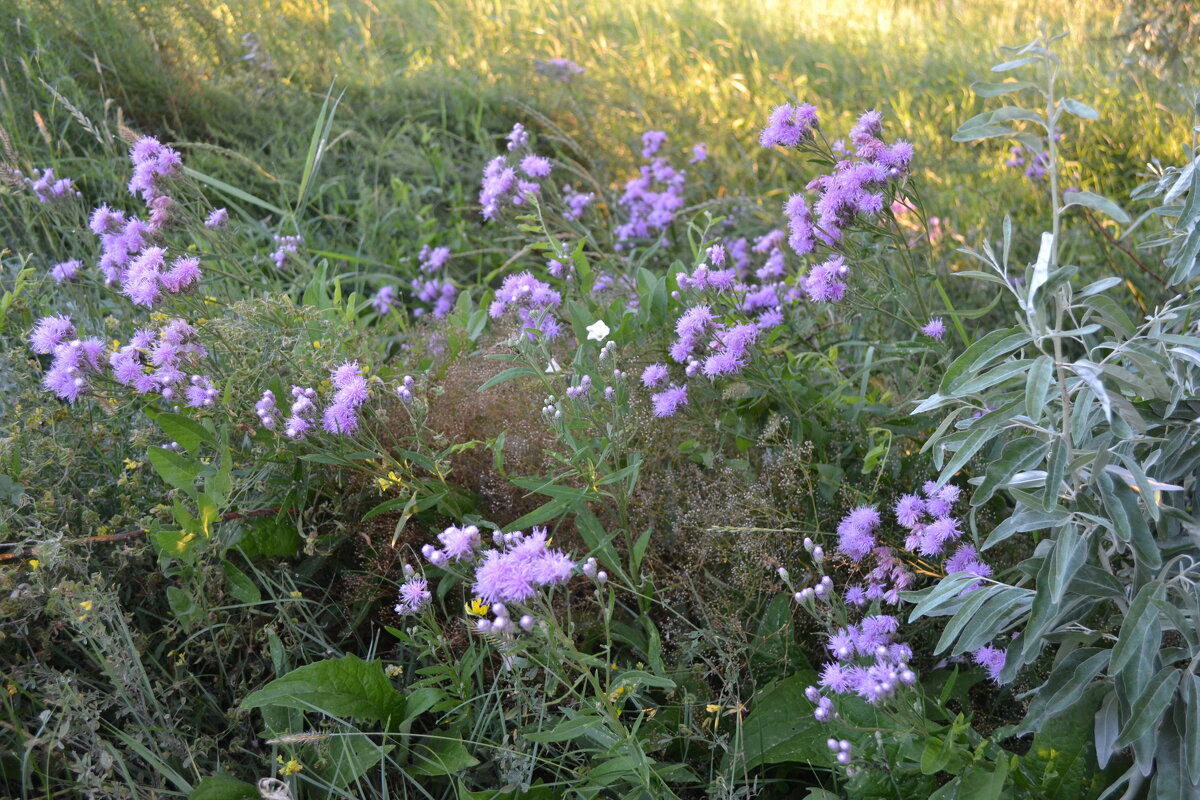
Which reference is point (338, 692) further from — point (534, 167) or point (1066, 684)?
point (534, 167)

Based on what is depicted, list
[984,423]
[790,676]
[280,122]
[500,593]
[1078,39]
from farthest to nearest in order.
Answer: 1. [1078,39]
2. [280,122]
3. [790,676]
4. [984,423]
5. [500,593]

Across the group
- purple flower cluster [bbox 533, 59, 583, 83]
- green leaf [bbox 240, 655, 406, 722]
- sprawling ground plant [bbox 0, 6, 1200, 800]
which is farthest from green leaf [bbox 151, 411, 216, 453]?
purple flower cluster [bbox 533, 59, 583, 83]

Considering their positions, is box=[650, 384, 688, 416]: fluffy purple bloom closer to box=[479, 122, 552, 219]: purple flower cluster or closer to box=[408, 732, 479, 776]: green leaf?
box=[479, 122, 552, 219]: purple flower cluster

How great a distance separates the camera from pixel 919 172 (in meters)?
4.20

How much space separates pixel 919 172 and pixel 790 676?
9.71 ft

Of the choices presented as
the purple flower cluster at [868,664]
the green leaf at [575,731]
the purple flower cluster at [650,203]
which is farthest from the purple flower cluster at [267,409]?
the purple flower cluster at [650,203]

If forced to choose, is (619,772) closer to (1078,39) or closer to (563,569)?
(563,569)

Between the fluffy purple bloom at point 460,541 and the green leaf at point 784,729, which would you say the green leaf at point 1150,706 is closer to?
the green leaf at point 784,729

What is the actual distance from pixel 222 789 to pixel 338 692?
9.3 inches

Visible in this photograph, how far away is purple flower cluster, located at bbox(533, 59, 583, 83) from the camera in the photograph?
4543 millimetres

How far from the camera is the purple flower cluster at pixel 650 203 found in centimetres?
350

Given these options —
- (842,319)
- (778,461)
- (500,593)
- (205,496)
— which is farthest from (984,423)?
(205,496)

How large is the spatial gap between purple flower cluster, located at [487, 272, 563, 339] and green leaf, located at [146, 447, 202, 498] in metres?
0.72

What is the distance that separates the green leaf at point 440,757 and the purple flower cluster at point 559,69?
3.46 metres
